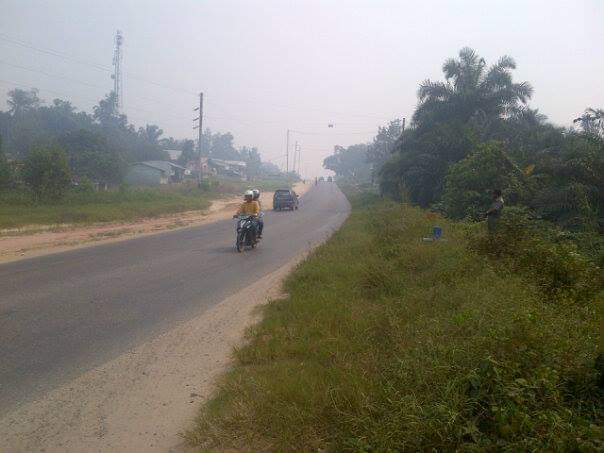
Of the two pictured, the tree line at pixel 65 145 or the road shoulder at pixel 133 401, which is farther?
the tree line at pixel 65 145

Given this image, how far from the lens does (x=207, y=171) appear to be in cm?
8456

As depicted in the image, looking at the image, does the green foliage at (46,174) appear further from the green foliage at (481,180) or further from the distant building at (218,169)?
the distant building at (218,169)

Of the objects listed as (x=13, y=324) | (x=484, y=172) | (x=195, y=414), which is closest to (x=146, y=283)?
(x=13, y=324)

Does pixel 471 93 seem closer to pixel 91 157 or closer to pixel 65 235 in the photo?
pixel 65 235

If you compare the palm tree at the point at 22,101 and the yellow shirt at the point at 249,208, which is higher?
the palm tree at the point at 22,101

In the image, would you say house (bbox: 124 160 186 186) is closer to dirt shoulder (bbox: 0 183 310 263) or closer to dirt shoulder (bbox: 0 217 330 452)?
dirt shoulder (bbox: 0 183 310 263)

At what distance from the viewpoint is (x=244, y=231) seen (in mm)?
13945

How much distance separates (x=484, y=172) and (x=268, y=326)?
13796mm

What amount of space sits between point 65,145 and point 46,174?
1714cm

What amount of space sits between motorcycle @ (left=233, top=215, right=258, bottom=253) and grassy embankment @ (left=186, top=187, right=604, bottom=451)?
6922 millimetres

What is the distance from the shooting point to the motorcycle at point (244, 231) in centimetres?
1392

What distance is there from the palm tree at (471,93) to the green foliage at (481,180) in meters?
7.79

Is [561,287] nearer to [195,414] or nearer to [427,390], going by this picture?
[427,390]

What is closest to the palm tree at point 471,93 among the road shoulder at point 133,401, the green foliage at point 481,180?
the green foliage at point 481,180
